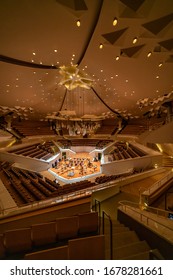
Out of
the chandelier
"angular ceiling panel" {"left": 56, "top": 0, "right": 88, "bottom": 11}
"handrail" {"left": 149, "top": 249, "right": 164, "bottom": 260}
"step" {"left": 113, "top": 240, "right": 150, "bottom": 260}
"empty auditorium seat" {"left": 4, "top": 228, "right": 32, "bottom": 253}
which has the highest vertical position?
the chandelier

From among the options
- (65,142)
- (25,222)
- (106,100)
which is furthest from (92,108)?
(25,222)

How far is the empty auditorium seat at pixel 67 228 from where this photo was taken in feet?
10.3

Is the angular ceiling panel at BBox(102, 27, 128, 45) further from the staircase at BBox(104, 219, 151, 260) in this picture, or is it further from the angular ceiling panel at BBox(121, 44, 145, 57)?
the staircase at BBox(104, 219, 151, 260)

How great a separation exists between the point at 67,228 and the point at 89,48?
8247 millimetres

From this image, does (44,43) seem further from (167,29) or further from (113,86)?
(113,86)

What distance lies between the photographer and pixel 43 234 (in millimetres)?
2980

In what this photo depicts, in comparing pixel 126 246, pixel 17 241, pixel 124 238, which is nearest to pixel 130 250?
pixel 126 246

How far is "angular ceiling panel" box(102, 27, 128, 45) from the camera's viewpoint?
579 cm

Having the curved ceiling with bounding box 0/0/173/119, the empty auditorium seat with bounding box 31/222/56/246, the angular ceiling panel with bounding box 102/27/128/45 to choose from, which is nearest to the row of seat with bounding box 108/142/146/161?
the curved ceiling with bounding box 0/0/173/119

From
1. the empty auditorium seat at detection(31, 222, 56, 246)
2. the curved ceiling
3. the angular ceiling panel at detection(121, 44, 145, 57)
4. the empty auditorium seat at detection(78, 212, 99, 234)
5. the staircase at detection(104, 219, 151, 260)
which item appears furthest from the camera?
the angular ceiling panel at detection(121, 44, 145, 57)

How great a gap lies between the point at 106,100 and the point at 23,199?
13.4 meters

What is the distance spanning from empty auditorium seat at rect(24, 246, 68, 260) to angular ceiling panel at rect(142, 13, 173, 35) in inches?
239

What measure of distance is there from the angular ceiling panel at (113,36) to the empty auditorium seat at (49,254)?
637cm

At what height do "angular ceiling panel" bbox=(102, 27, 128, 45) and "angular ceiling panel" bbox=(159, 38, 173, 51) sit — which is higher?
"angular ceiling panel" bbox=(102, 27, 128, 45)
